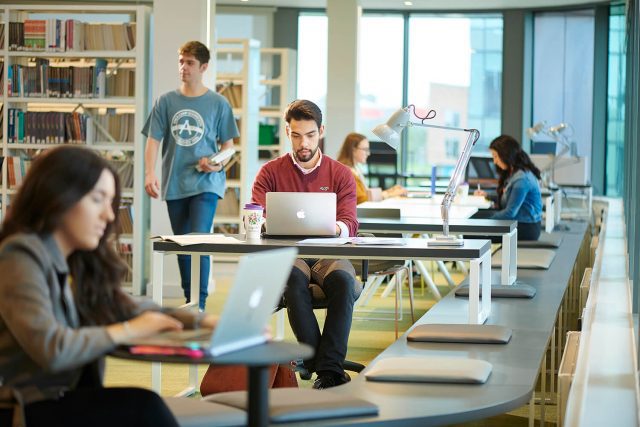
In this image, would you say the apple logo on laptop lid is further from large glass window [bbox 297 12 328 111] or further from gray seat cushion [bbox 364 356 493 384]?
large glass window [bbox 297 12 328 111]

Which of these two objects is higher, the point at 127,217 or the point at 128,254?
the point at 127,217

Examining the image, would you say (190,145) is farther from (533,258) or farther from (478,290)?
(478,290)

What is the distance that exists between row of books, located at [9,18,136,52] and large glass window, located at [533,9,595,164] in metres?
10.8

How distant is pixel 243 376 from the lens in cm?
398

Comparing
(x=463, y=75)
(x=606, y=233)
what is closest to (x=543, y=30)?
(x=463, y=75)

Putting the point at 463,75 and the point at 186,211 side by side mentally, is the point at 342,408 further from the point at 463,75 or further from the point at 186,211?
the point at 463,75

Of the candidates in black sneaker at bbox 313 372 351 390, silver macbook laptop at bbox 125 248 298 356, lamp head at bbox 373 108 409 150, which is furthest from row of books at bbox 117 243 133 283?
silver macbook laptop at bbox 125 248 298 356

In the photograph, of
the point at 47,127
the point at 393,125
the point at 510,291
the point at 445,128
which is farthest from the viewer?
the point at 47,127

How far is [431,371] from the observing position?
3135 mm

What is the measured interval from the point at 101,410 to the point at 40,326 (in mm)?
238

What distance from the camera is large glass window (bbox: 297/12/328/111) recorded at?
18.2m

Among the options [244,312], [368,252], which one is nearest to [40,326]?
[244,312]

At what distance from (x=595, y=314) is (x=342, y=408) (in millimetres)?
2700

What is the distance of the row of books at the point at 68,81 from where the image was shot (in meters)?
8.19
